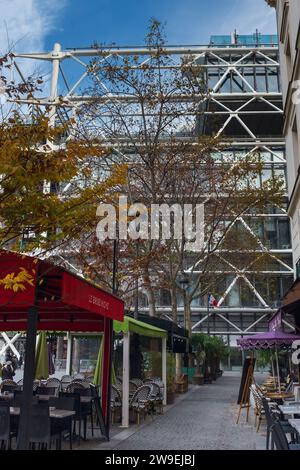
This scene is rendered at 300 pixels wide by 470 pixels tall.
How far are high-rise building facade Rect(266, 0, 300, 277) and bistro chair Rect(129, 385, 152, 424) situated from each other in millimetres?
7061

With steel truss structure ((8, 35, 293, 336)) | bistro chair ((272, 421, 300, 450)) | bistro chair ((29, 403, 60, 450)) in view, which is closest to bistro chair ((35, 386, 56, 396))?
bistro chair ((29, 403, 60, 450))

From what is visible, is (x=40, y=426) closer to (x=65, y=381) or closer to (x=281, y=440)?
(x=281, y=440)

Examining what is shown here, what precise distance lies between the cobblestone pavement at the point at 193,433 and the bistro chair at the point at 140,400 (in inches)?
19.1

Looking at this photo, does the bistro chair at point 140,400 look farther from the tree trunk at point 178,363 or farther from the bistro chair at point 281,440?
the tree trunk at point 178,363

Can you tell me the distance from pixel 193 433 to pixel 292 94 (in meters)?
11.1

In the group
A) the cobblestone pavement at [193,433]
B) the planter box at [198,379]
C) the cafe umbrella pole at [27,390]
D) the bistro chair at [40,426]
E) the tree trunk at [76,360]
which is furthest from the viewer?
the planter box at [198,379]

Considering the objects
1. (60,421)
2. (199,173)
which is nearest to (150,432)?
(60,421)

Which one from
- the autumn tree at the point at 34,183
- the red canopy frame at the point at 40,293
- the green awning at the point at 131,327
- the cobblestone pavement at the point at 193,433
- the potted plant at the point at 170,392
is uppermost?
the autumn tree at the point at 34,183

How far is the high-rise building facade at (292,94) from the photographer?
15.7 meters

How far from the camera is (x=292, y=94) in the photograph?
16.6 metres

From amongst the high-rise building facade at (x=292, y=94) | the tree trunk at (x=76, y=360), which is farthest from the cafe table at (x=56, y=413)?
the tree trunk at (x=76, y=360)

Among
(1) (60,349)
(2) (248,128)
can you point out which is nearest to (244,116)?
(2) (248,128)

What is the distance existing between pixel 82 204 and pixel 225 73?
54.9m

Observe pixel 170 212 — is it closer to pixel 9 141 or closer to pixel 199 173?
pixel 199 173
